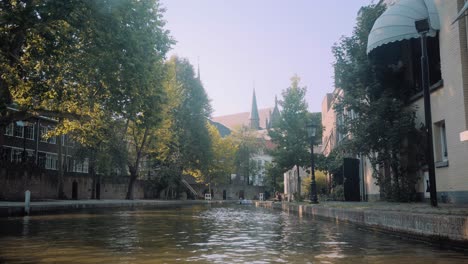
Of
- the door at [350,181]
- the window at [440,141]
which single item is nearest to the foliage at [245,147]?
the door at [350,181]

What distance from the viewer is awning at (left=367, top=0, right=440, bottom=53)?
14.8m

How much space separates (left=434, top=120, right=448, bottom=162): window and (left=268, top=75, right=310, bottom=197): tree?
66.9ft

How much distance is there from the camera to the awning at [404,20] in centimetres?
1477

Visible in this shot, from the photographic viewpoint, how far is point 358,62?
19328mm

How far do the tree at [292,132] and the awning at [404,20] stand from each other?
67.1 feet

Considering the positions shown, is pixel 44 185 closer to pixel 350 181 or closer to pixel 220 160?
pixel 350 181

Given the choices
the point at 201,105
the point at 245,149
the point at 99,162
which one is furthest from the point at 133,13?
the point at 245,149

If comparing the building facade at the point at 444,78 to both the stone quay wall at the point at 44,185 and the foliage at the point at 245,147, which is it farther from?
the foliage at the point at 245,147

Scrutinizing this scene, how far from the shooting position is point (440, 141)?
49.4ft

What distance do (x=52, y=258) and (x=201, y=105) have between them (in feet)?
185

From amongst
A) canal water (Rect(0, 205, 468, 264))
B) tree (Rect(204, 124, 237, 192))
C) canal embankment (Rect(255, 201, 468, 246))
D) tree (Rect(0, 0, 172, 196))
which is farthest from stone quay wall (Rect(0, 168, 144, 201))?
canal embankment (Rect(255, 201, 468, 246))

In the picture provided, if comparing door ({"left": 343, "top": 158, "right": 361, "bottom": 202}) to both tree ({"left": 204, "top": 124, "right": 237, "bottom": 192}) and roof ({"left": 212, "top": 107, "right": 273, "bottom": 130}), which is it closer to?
tree ({"left": 204, "top": 124, "right": 237, "bottom": 192})

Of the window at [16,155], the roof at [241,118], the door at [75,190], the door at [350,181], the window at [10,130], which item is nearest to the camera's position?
the door at [350,181]

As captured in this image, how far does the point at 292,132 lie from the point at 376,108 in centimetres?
1963
